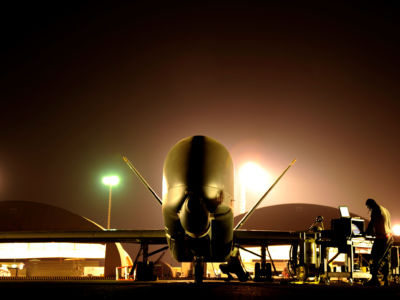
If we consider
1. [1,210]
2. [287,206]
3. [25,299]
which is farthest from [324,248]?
[287,206]

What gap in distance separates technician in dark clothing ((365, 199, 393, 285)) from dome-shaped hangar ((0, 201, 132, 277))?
125 feet

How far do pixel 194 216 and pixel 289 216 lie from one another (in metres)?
65.4

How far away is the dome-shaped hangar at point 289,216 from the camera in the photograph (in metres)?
69.6

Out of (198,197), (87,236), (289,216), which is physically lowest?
(87,236)

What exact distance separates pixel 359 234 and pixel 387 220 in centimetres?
96

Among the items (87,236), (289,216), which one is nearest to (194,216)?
(87,236)

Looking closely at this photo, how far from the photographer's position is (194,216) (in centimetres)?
999

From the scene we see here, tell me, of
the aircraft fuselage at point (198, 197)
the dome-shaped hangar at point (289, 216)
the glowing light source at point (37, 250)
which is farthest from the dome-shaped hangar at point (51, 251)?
the aircraft fuselage at point (198, 197)

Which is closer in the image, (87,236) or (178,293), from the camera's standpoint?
(178,293)

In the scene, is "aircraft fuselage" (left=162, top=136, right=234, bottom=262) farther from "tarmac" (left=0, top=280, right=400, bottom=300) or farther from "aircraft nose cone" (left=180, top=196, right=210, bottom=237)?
"tarmac" (left=0, top=280, right=400, bottom=300)

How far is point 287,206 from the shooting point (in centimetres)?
7581

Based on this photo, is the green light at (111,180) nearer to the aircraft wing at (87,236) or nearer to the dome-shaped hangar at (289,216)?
the aircraft wing at (87,236)

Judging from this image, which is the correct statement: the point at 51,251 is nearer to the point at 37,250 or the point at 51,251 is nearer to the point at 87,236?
the point at 37,250

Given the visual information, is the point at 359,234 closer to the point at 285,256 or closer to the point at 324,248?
the point at 324,248
